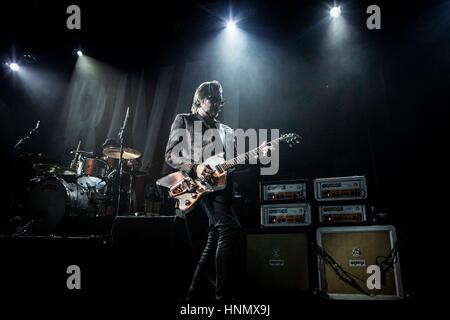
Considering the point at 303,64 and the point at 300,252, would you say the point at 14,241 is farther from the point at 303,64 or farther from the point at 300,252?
the point at 303,64

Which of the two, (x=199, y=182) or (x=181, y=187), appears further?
(x=181, y=187)

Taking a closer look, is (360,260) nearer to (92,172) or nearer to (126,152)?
(126,152)

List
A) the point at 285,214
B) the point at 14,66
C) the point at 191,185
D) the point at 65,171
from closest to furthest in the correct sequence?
the point at 191,185 < the point at 285,214 < the point at 65,171 < the point at 14,66

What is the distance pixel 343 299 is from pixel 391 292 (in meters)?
0.42

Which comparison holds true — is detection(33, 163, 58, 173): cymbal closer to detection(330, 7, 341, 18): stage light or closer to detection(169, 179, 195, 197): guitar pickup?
detection(169, 179, 195, 197): guitar pickup

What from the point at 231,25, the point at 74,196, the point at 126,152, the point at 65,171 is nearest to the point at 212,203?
the point at 126,152

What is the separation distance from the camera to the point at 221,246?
230 centimetres

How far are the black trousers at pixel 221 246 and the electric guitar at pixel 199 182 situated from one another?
0.28ft

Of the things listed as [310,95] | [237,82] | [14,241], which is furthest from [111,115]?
[310,95]

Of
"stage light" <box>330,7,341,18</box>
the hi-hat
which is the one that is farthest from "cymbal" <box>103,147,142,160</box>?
"stage light" <box>330,7,341,18</box>

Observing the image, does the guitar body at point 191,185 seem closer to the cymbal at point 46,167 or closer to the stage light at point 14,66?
the cymbal at point 46,167

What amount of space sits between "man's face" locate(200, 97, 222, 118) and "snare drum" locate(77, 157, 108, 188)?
3005 millimetres

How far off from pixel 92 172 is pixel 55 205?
2.90 feet
